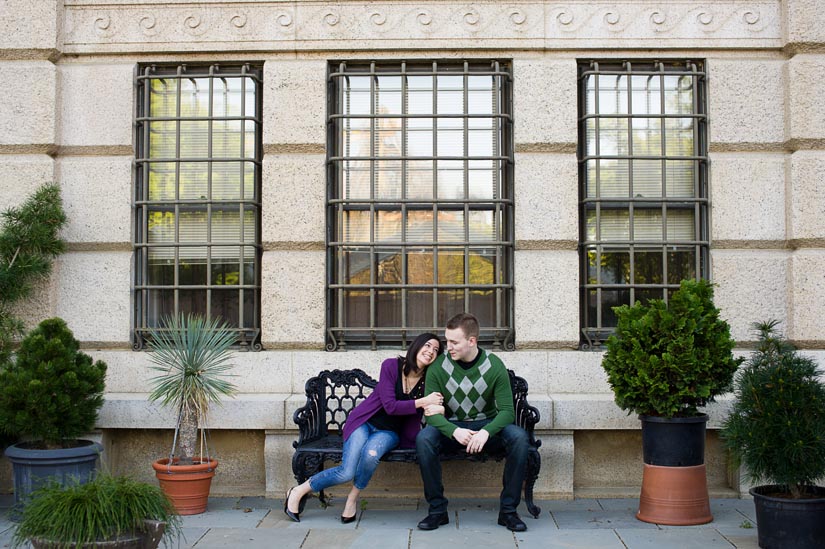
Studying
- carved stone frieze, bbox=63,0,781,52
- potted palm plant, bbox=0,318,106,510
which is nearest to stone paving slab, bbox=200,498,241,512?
potted palm plant, bbox=0,318,106,510

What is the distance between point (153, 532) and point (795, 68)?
646 centimetres

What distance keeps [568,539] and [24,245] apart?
5.24 metres

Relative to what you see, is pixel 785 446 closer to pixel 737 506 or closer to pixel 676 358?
pixel 676 358

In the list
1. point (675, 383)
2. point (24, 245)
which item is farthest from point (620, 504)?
point (24, 245)

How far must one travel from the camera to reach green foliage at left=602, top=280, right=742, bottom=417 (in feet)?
20.7

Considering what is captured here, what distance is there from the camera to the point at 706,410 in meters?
7.45

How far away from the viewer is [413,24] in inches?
309

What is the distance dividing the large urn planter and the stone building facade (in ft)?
3.47

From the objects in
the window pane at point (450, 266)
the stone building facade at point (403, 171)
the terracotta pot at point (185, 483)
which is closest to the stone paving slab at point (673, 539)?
the stone building facade at point (403, 171)

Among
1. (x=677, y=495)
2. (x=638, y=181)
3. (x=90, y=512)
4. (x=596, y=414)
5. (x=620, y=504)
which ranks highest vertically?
(x=638, y=181)

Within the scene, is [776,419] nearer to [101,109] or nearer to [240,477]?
[240,477]

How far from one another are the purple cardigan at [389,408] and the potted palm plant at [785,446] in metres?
2.34

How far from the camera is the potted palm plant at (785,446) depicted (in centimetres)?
557

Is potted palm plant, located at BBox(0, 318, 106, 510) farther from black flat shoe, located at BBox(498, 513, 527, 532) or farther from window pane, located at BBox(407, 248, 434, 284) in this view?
black flat shoe, located at BBox(498, 513, 527, 532)
